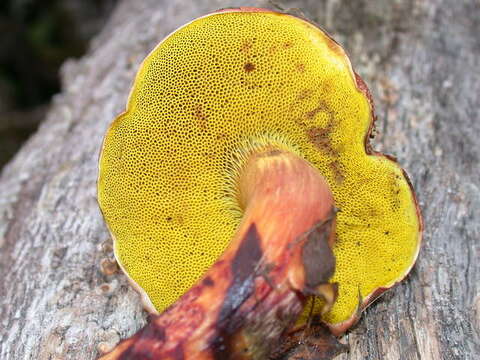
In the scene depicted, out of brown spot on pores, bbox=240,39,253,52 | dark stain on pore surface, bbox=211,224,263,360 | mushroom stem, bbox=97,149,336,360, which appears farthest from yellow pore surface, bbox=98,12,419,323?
dark stain on pore surface, bbox=211,224,263,360

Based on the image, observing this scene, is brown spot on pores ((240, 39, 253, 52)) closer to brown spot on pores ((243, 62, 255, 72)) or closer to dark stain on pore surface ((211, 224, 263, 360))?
brown spot on pores ((243, 62, 255, 72))

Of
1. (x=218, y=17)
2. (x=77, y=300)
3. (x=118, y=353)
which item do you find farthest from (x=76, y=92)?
(x=118, y=353)

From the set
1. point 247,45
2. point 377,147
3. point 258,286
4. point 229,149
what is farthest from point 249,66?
point 377,147

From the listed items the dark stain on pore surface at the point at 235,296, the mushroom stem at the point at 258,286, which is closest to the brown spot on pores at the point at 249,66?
the mushroom stem at the point at 258,286

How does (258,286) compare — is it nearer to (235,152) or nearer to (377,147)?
(235,152)

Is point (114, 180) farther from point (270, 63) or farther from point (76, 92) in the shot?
point (76, 92)

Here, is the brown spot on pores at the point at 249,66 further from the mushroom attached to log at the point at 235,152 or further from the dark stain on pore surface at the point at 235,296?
the dark stain on pore surface at the point at 235,296
